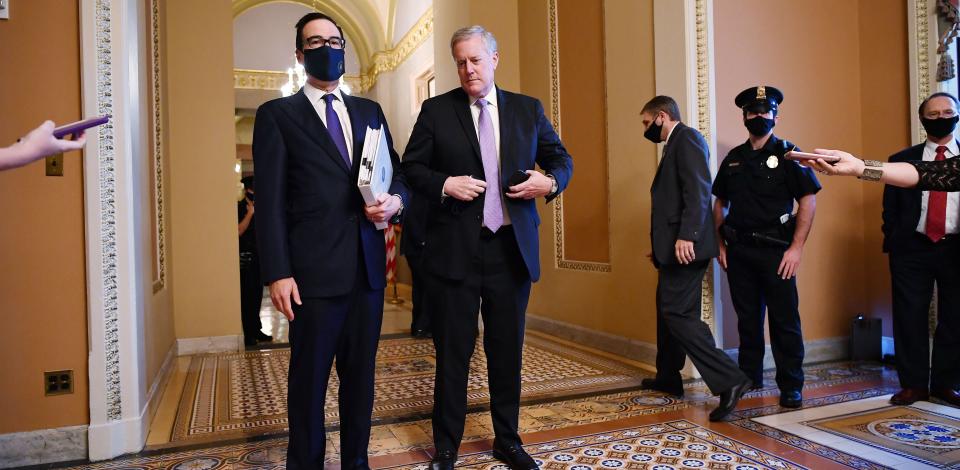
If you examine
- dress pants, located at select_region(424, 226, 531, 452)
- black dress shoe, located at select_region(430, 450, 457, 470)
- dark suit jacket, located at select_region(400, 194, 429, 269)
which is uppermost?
dark suit jacket, located at select_region(400, 194, 429, 269)

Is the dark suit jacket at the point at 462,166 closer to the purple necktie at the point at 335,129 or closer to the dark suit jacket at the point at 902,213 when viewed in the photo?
the purple necktie at the point at 335,129

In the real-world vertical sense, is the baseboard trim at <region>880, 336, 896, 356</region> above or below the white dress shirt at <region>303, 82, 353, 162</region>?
below

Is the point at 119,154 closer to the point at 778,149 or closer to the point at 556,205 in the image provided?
the point at 778,149

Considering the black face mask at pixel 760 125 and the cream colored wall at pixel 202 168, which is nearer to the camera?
the black face mask at pixel 760 125

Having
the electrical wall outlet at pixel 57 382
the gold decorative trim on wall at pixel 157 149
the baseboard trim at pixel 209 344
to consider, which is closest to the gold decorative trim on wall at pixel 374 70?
the gold decorative trim on wall at pixel 157 149

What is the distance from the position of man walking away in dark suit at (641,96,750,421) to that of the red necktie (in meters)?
1.20

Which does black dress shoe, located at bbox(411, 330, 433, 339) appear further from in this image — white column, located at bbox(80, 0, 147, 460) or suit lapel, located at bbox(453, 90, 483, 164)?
suit lapel, located at bbox(453, 90, 483, 164)

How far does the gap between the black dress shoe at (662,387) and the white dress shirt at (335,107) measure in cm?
245

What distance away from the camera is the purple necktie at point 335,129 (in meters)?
2.08

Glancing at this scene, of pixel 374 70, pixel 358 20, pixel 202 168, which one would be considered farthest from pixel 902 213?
pixel 358 20

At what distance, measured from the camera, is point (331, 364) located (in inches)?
81.7

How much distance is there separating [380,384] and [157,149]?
7.46 ft

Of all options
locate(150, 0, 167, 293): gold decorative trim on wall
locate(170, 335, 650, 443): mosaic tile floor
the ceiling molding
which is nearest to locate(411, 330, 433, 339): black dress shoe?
locate(170, 335, 650, 443): mosaic tile floor

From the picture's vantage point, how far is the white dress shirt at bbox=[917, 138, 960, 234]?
133 inches
